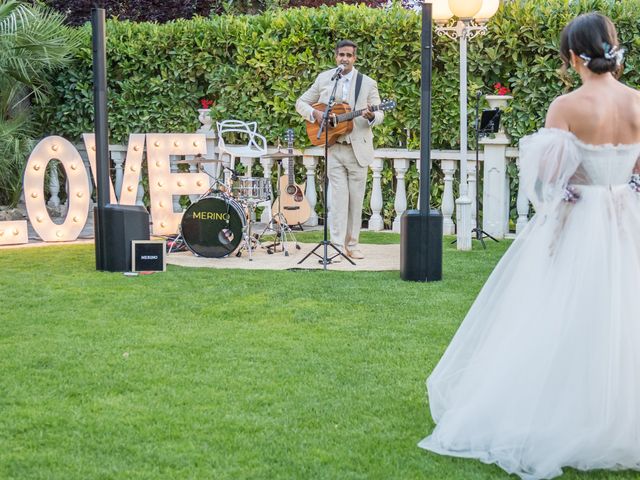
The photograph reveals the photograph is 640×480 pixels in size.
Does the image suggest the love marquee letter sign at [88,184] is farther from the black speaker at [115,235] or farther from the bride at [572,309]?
the bride at [572,309]

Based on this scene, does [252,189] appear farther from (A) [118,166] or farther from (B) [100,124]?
(A) [118,166]

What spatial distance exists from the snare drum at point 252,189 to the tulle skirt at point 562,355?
572 cm

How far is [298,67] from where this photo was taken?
39.5 feet

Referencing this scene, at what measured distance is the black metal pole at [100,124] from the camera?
8.55 m

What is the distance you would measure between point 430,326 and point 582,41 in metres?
2.98

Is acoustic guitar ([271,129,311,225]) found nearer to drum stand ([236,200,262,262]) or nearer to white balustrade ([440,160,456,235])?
drum stand ([236,200,262,262])

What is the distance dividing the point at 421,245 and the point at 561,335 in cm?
433

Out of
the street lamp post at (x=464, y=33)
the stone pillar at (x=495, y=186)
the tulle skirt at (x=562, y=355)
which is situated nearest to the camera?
the tulle skirt at (x=562, y=355)

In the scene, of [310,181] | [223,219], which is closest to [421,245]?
[223,219]

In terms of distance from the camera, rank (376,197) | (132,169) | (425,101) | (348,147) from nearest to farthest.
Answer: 1. (425,101)
2. (348,147)
3. (132,169)
4. (376,197)

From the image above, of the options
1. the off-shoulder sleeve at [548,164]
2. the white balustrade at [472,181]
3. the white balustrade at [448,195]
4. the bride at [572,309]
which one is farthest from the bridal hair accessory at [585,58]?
the white balustrade at [448,195]

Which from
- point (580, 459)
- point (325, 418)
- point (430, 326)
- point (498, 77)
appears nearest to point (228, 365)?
point (325, 418)

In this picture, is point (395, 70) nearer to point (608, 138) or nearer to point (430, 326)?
point (430, 326)

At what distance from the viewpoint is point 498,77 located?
11.1 meters
